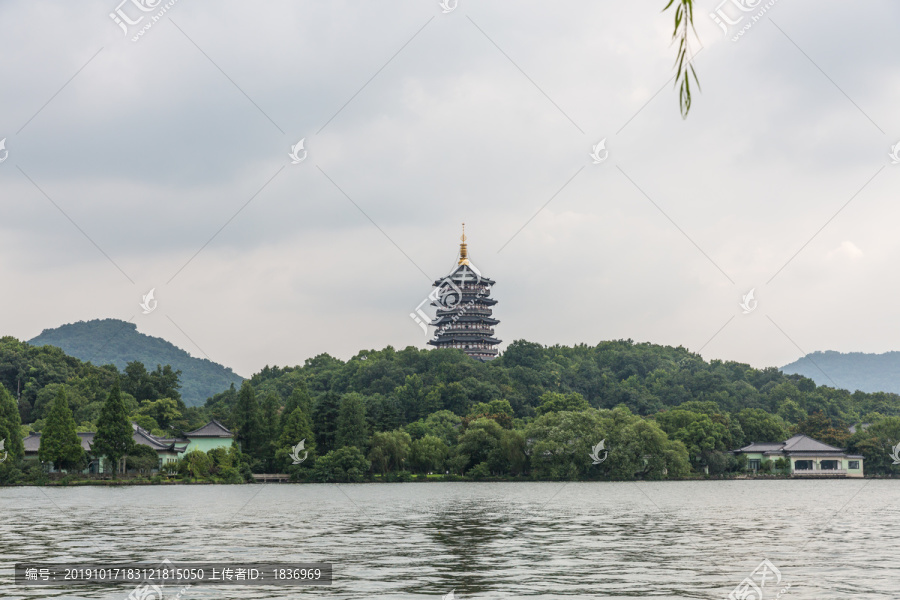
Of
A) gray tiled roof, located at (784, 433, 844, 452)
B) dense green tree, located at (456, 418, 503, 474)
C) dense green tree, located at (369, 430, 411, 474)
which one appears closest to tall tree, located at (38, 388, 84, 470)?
dense green tree, located at (369, 430, 411, 474)

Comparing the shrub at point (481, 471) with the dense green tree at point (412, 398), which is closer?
the shrub at point (481, 471)

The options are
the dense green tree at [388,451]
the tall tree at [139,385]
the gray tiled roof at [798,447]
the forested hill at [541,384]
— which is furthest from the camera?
the forested hill at [541,384]

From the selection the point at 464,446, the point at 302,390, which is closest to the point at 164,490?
the point at 302,390

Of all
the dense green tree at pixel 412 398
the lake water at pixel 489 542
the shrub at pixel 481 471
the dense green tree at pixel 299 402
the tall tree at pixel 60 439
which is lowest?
the lake water at pixel 489 542

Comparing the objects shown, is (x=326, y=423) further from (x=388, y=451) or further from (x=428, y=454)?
(x=428, y=454)

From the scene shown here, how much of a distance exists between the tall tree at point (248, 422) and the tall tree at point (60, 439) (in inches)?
508

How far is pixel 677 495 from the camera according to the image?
5069 centimetres

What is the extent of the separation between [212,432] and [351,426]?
1452 cm

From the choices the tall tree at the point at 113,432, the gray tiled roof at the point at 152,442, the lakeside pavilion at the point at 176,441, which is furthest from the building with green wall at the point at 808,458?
the tall tree at the point at 113,432

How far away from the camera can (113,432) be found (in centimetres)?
6206

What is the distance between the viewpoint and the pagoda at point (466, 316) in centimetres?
13500

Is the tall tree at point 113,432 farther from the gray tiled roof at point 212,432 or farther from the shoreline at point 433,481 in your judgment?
the gray tiled roof at point 212,432

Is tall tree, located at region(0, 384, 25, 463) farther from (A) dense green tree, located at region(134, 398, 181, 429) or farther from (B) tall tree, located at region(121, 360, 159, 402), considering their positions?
(B) tall tree, located at region(121, 360, 159, 402)

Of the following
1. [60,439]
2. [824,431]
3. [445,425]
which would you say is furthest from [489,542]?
[824,431]
